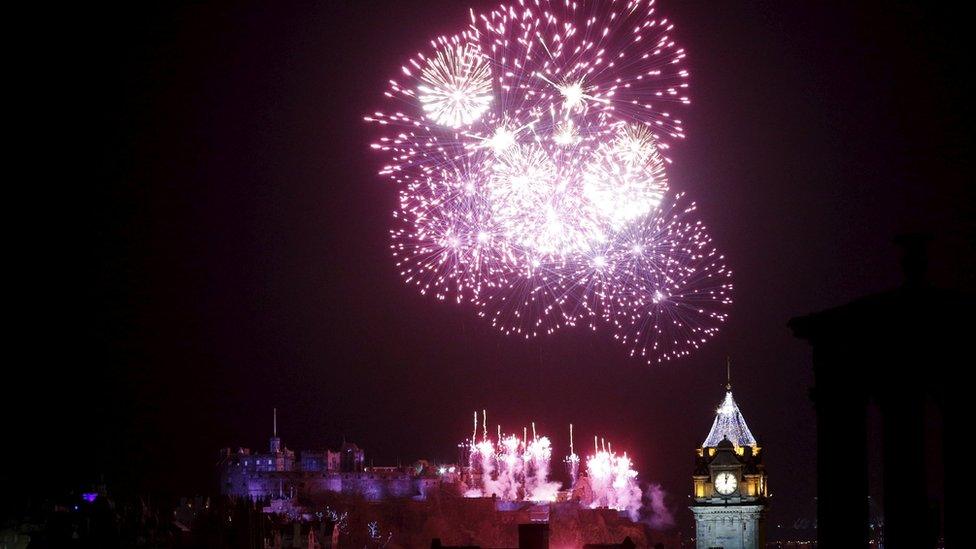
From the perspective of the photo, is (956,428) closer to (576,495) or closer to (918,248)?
(918,248)

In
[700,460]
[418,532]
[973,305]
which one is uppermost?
Answer: [973,305]

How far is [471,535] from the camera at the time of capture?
10569 cm

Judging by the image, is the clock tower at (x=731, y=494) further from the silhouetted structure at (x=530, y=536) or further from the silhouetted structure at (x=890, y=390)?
the silhouetted structure at (x=890, y=390)

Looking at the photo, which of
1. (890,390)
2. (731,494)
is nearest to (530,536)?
(890,390)

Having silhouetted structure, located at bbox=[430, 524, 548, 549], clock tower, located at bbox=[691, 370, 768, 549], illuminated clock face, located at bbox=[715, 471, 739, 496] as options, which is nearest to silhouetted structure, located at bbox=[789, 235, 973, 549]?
silhouetted structure, located at bbox=[430, 524, 548, 549]

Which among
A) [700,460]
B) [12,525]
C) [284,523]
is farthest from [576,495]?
[700,460]

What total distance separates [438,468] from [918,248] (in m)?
117

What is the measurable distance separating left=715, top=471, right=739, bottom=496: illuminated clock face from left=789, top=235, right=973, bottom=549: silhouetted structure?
3236cm

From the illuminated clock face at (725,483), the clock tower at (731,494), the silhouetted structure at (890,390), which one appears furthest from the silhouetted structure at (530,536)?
the illuminated clock face at (725,483)

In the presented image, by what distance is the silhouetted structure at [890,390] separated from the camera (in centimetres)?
1582

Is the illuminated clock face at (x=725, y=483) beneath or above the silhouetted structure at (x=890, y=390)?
beneath

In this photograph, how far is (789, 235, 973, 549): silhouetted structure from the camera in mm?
15820

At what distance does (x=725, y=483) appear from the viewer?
162ft

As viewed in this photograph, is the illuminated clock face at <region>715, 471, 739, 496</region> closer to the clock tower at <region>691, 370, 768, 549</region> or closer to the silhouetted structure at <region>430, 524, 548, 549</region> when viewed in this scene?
the clock tower at <region>691, 370, 768, 549</region>
